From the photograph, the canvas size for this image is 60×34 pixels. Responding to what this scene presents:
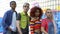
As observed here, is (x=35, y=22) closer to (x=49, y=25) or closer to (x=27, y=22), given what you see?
(x=49, y=25)

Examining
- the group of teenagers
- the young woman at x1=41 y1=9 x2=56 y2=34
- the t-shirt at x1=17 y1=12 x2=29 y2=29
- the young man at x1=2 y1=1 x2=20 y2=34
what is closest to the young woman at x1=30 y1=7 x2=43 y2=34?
the group of teenagers

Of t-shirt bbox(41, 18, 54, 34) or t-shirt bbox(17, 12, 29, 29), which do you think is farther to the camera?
t-shirt bbox(17, 12, 29, 29)

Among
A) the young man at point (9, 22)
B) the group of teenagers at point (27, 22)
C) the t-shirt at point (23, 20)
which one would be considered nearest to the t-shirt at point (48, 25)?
the group of teenagers at point (27, 22)

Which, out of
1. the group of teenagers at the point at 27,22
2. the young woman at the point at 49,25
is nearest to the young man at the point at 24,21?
the group of teenagers at the point at 27,22

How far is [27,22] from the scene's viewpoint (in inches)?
198

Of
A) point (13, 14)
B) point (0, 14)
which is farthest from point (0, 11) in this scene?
point (13, 14)

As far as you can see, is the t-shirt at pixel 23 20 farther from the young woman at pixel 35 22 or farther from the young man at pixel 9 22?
the young woman at pixel 35 22

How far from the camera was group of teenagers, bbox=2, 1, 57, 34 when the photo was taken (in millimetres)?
4582

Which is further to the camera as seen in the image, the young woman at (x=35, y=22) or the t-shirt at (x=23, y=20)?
the t-shirt at (x=23, y=20)

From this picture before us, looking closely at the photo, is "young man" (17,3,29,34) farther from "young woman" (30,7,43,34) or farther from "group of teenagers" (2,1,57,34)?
"young woman" (30,7,43,34)

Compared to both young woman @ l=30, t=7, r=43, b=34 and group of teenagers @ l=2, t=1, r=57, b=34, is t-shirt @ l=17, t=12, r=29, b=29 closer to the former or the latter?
group of teenagers @ l=2, t=1, r=57, b=34

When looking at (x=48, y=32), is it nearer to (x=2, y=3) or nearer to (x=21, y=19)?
(x=21, y=19)

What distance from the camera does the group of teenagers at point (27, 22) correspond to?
4582mm

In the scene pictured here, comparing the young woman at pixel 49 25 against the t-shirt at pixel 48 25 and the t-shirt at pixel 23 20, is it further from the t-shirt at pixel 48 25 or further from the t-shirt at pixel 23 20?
the t-shirt at pixel 23 20
